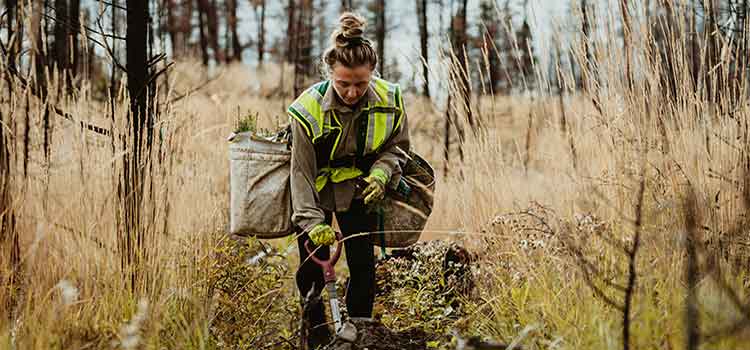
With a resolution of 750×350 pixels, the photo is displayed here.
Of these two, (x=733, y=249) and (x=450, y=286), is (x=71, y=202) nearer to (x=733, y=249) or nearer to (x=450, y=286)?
(x=450, y=286)

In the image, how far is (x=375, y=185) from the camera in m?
2.61

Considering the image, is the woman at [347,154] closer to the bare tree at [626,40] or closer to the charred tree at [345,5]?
the bare tree at [626,40]

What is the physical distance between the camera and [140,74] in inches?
119

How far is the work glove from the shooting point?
8.56ft

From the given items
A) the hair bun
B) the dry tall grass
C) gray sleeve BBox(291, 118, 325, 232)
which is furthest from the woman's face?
the dry tall grass

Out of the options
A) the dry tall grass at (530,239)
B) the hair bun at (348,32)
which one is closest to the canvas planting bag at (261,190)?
the dry tall grass at (530,239)

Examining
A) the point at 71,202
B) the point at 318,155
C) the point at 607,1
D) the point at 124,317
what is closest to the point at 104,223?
the point at 71,202

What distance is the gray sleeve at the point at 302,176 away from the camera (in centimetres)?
269

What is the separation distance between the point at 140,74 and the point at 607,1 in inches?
82.4

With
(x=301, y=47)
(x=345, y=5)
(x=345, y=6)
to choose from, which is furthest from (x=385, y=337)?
(x=345, y=5)

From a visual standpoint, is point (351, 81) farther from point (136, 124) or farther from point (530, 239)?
point (136, 124)

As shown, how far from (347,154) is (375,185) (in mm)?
292

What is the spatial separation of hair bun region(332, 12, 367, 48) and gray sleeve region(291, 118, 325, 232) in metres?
0.38

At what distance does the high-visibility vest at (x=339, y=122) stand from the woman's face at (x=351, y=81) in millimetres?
91
